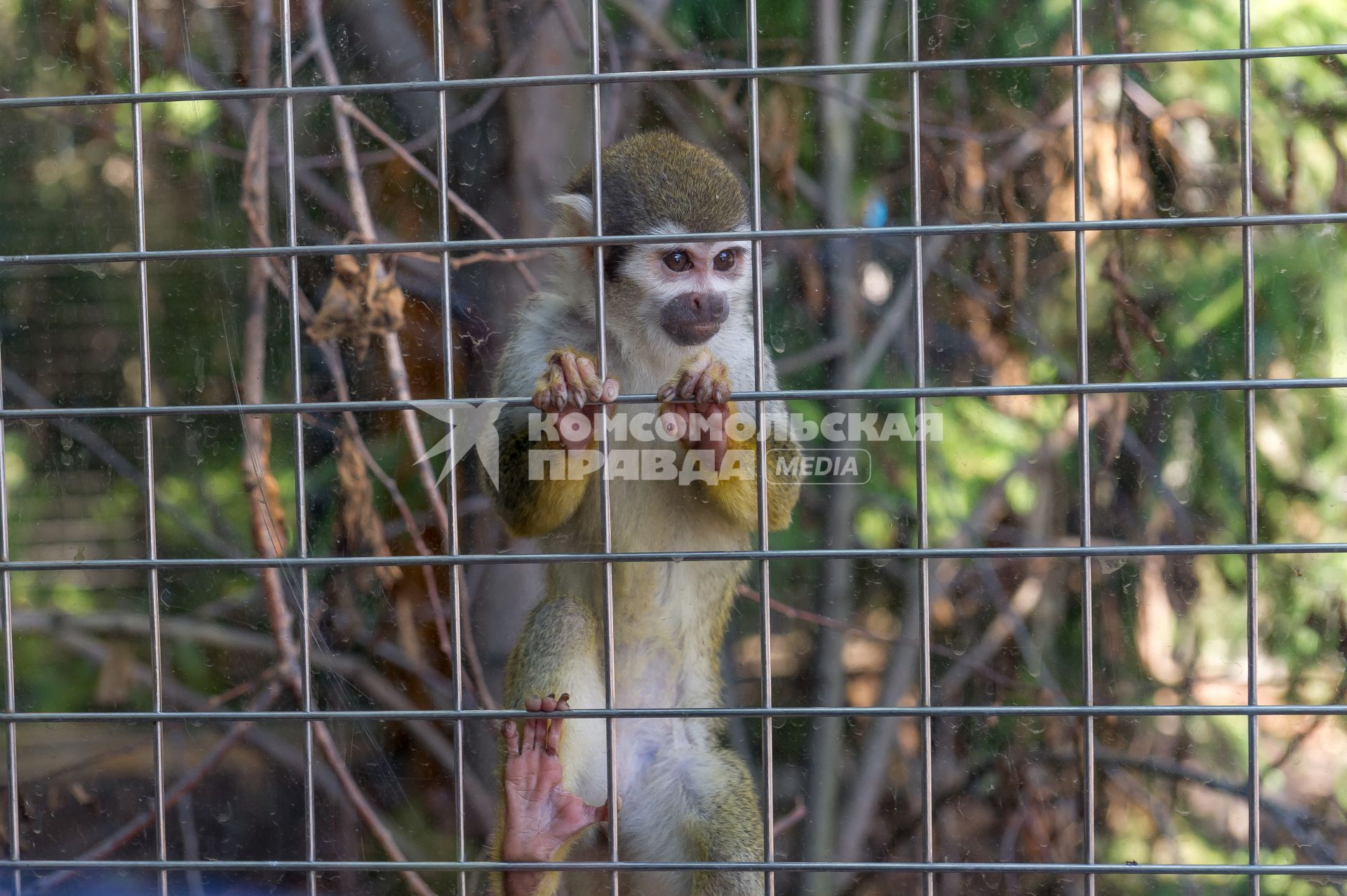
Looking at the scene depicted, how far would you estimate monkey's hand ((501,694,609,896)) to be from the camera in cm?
170

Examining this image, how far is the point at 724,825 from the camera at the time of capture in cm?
190

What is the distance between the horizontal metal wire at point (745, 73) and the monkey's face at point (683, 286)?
0.65 metres

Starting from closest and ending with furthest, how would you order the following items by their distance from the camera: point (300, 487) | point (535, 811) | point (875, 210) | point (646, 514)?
1. point (300, 487)
2. point (535, 811)
3. point (646, 514)
4. point (875, 210)

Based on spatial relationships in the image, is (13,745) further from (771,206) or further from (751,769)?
(771,206)

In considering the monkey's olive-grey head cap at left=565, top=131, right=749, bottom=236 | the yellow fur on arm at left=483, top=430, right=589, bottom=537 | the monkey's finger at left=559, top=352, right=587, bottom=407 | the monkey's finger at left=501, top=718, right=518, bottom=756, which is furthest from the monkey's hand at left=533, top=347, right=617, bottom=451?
the monkey's finger at left=501, top=718, right=518, bottom=756

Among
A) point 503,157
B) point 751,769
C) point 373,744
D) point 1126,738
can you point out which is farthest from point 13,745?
point 1126,738

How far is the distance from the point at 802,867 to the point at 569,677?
736 millimetres

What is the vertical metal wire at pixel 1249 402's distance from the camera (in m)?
1.20

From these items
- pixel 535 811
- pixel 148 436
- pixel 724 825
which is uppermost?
pixel 148 436

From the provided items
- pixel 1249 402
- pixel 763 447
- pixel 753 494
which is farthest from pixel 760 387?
pixel 753 494

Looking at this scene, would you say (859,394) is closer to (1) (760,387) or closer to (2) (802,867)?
(1) (760,387)

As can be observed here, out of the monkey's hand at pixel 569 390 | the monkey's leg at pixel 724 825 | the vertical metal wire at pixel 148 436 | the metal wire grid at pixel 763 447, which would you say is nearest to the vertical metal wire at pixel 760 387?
the metal wire grid at pixel 763 447

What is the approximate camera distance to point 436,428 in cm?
219

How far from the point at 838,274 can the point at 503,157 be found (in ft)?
2.69
